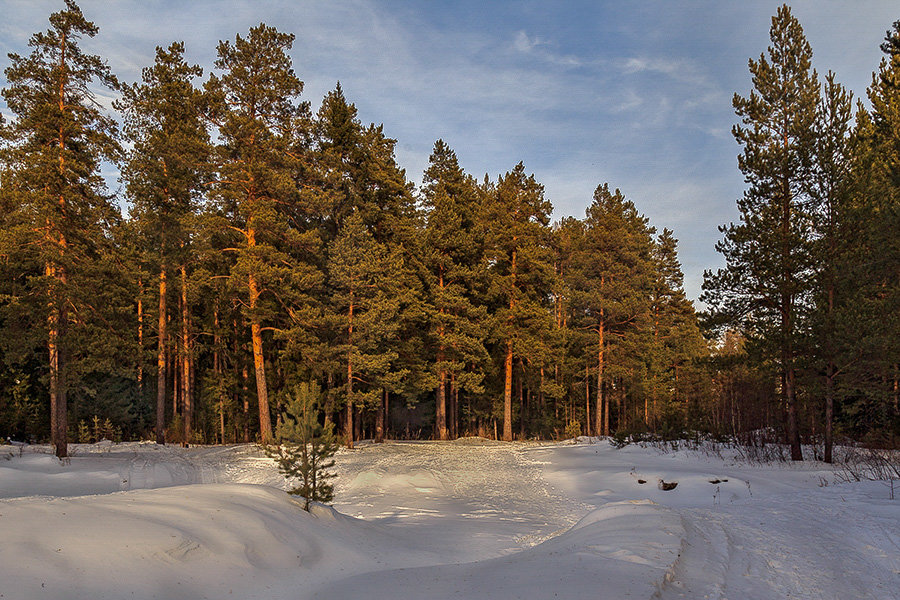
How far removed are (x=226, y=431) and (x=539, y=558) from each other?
99.2 feet

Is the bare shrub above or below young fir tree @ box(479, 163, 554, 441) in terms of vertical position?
below

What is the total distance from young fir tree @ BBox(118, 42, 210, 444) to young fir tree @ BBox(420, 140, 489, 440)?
1187cm

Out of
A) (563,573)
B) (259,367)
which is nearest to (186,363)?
(259,367)

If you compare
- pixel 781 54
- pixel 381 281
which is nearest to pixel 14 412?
pixel 381 281

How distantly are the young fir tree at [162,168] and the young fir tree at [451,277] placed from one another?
38.9 feet

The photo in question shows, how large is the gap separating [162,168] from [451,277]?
49.5 ft

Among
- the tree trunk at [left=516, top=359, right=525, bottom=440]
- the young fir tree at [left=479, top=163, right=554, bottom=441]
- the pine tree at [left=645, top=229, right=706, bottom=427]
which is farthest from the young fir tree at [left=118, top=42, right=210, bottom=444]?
the pine tree at [left=645, top=229, right=706, bottom=427]

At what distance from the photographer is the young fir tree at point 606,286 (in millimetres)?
33625

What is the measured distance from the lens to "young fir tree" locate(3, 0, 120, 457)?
53.2 feet

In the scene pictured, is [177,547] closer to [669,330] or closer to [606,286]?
[606,286]

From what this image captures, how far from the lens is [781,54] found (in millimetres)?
18234

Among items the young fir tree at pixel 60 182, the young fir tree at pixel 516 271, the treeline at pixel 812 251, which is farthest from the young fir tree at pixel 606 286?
the young fir tree at pixel 60 182

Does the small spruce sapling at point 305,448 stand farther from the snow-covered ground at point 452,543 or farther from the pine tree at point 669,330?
the pine tree at point 669,330

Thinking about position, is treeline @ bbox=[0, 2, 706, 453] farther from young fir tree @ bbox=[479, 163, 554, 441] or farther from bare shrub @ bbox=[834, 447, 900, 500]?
bare shrub @ bbox=[834, 447, 900, 500]
